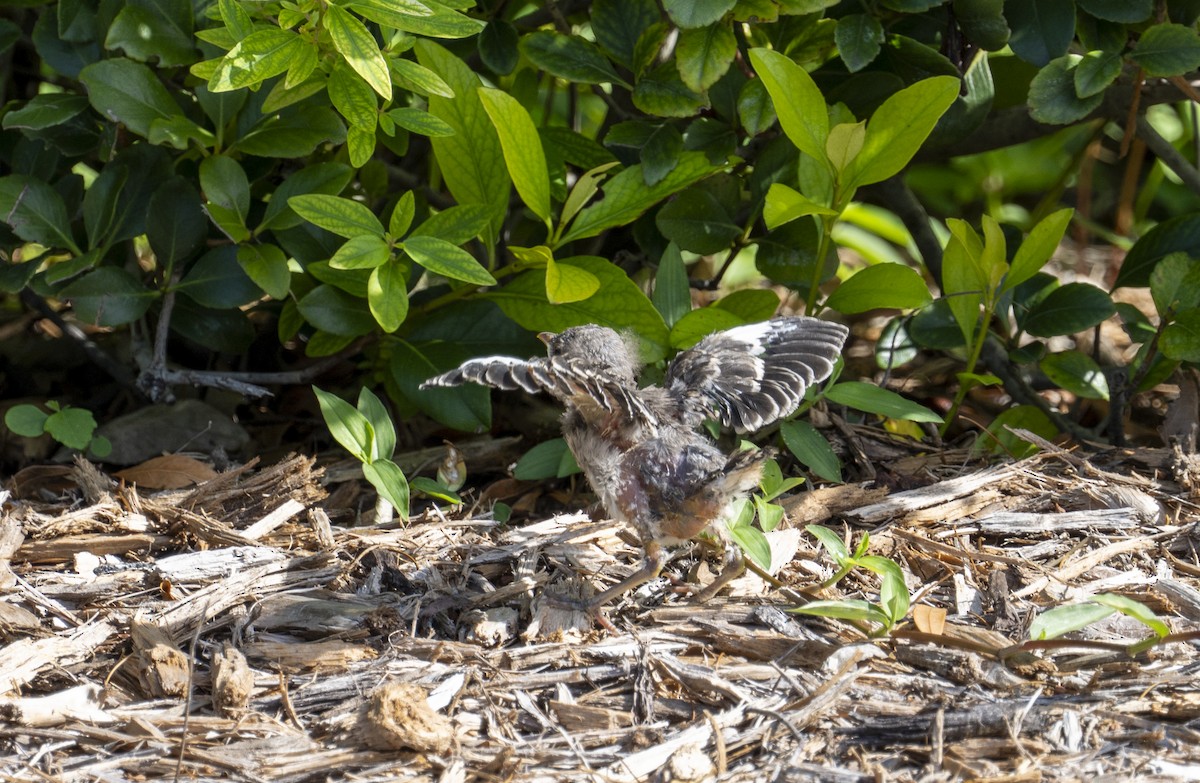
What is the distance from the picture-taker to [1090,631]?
2529 millimetres

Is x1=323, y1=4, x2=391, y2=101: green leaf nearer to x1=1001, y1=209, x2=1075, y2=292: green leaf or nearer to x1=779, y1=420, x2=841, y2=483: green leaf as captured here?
x1=779, y1=420, x2=841, y2=483: green leaf

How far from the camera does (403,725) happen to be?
2.13m

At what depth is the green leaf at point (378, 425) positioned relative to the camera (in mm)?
2910

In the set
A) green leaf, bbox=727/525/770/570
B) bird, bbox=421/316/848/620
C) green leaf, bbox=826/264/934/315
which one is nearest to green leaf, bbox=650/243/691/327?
bird, bbox=421/316/848/620

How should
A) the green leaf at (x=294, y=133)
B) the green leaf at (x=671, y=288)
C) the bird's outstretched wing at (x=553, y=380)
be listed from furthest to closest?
the green leaf at (x=671, y=288), the green leaf at (x=294, y=133), the bird's outstretched wing at (x=553, y=380)

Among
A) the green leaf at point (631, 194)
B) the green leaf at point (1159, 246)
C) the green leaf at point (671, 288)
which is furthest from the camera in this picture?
the green leaf at point (1159, 246)

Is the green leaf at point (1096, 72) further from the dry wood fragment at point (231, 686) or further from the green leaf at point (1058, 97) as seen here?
the dry wood fragment at point (231, 686)

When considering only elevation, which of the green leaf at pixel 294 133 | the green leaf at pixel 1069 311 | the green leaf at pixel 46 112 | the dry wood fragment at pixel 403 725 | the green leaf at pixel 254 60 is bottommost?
the dry wood fragment at pixel 403 725

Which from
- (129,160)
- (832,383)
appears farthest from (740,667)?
→ (129,160)

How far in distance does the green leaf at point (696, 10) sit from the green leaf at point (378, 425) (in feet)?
3.94

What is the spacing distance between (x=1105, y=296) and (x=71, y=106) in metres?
2.94

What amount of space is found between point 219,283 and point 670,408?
1.37 meters

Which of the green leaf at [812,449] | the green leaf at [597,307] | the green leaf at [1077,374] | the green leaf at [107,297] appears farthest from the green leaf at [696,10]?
the green leaf at [107,297]

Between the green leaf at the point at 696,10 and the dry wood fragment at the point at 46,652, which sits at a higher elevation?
the green leaf at the point at 696,10
